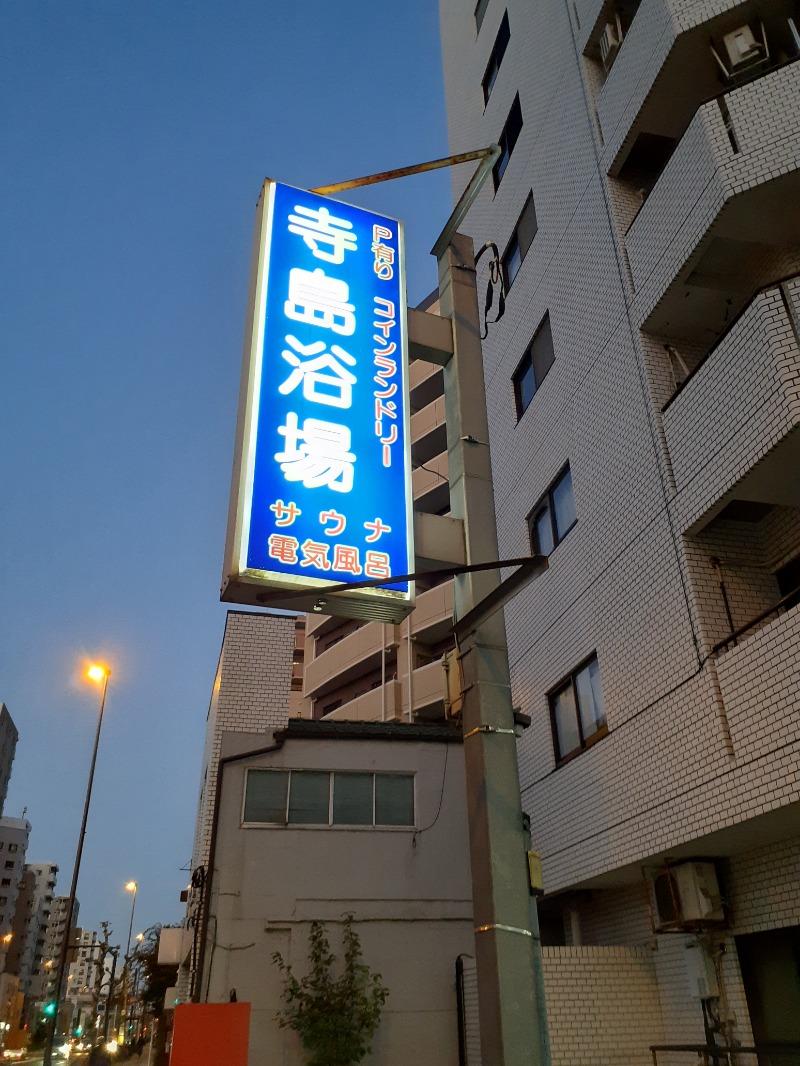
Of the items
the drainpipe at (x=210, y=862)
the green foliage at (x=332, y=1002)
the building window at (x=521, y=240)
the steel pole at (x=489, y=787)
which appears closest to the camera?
the steel pole at (x=489, y=787)

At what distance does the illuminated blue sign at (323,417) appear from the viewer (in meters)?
6.75

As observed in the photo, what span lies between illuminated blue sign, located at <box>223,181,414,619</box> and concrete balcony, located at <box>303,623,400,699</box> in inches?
1246

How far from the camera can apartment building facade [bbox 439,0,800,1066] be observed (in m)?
9.45

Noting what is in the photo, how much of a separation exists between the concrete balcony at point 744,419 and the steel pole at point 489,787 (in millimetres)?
3733

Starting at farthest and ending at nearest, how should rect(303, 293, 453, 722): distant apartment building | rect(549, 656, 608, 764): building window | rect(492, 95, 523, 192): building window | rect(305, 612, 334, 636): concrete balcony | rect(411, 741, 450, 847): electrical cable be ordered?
rect(305, 612, 334, 636): concrete balcony → rect(303, 293, 453, 722): distant apartment building → rect(492, 95, 523, 192): building window → rect(411, 741, 450, 847): electrical cable → rect(549, 656, 608, 764): building window

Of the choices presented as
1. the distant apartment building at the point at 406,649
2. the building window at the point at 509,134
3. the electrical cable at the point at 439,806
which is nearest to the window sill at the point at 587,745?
the electrical cable at the point at 439,806

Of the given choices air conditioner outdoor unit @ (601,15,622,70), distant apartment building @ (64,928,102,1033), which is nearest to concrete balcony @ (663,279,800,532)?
air conditioner outdoor unit @ (601,15,622,70)

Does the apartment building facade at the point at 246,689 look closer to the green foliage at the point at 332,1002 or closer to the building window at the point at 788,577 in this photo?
the green foliage at the point at 332,1002

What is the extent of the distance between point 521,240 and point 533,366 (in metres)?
3.20

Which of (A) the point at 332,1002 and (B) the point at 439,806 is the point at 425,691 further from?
(A) the point at 332,1002

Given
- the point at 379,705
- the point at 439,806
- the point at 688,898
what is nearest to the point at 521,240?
the point at 439,806

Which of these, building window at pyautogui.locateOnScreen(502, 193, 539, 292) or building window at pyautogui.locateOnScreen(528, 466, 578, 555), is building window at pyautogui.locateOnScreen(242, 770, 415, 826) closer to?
building window at pyautogui.locateOnScreen(528, 466, 578, 555)

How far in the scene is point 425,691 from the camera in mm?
37062

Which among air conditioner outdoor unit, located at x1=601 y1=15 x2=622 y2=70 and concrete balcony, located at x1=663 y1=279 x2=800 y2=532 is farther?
air conditioner outdoor unit, located at x1=601 y1=15 x2=622 y2=70
